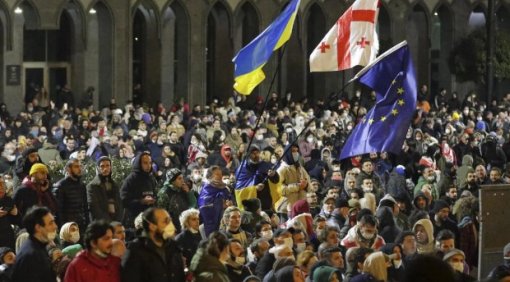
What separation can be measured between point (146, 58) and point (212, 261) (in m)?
28.3

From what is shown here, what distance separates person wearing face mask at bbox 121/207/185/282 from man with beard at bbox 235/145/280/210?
7.28m

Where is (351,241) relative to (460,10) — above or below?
below

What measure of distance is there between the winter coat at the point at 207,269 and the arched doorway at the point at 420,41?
3271cm

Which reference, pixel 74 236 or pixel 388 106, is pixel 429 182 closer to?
pixel 388 106

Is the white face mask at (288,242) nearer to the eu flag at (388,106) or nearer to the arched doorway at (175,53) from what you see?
the eu flag at (388,106)

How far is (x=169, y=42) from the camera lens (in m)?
39.2

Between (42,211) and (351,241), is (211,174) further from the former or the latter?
(42,211)

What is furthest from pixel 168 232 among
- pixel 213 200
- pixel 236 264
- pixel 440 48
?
pixel 440 48

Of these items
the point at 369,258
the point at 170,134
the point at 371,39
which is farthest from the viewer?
the point at 170,134

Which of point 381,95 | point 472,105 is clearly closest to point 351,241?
point 381,95

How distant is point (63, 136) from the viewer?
2741 cm

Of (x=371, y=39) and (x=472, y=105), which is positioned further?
(x=472, y=105)

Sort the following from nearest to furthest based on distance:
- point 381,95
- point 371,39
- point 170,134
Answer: point 381,95 → point 371,39 → point 170,134

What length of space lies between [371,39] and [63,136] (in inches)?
385
